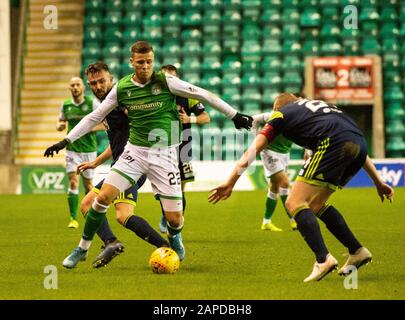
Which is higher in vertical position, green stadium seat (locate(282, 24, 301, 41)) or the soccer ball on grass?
green stadium seat (locate(282, 24, 301, 41))

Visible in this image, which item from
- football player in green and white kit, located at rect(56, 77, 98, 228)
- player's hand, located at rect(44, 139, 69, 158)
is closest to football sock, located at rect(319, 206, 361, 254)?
player's hand, located at rect(44, 139, 69, 158)

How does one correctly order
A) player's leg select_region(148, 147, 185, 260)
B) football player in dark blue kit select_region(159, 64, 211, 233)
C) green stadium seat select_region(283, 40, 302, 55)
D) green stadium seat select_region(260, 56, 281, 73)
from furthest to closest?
1. green stadium seat select_region(283, 40, 302, 55)
2. green stadium seat select_region(260, 56, 281, 73)
3. football player in dark blue kit select_region(159, 64, 211, 233)
4. player's leg select_region(148, 147, 185, 260)

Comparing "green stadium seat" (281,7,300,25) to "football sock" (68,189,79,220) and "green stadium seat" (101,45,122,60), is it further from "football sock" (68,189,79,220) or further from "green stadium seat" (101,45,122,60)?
"football sock" (68,189,79,220)

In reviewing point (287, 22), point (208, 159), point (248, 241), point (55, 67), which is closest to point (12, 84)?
point (55, 67)

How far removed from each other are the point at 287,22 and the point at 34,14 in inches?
279

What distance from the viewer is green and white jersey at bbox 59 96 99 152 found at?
43.0 ft

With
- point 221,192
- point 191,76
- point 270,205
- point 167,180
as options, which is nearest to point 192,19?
point 191,76

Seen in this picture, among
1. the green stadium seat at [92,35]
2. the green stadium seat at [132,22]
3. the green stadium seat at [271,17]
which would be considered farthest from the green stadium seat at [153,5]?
the green stadium seat at [271,17]

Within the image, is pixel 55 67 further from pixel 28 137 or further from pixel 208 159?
pixel 208 159

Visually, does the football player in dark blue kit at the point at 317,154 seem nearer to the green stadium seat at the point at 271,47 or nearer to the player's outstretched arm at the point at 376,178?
the player's outstretched arm at the point at 376,178

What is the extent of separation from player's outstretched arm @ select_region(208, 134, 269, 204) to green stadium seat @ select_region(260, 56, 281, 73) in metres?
17.0

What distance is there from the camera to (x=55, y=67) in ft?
79.2

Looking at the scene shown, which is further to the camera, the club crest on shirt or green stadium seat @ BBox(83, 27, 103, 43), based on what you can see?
green stadium seat @ BBox(83, 27, 103, 43)

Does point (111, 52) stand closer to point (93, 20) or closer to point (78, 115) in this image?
point (93, 20)
